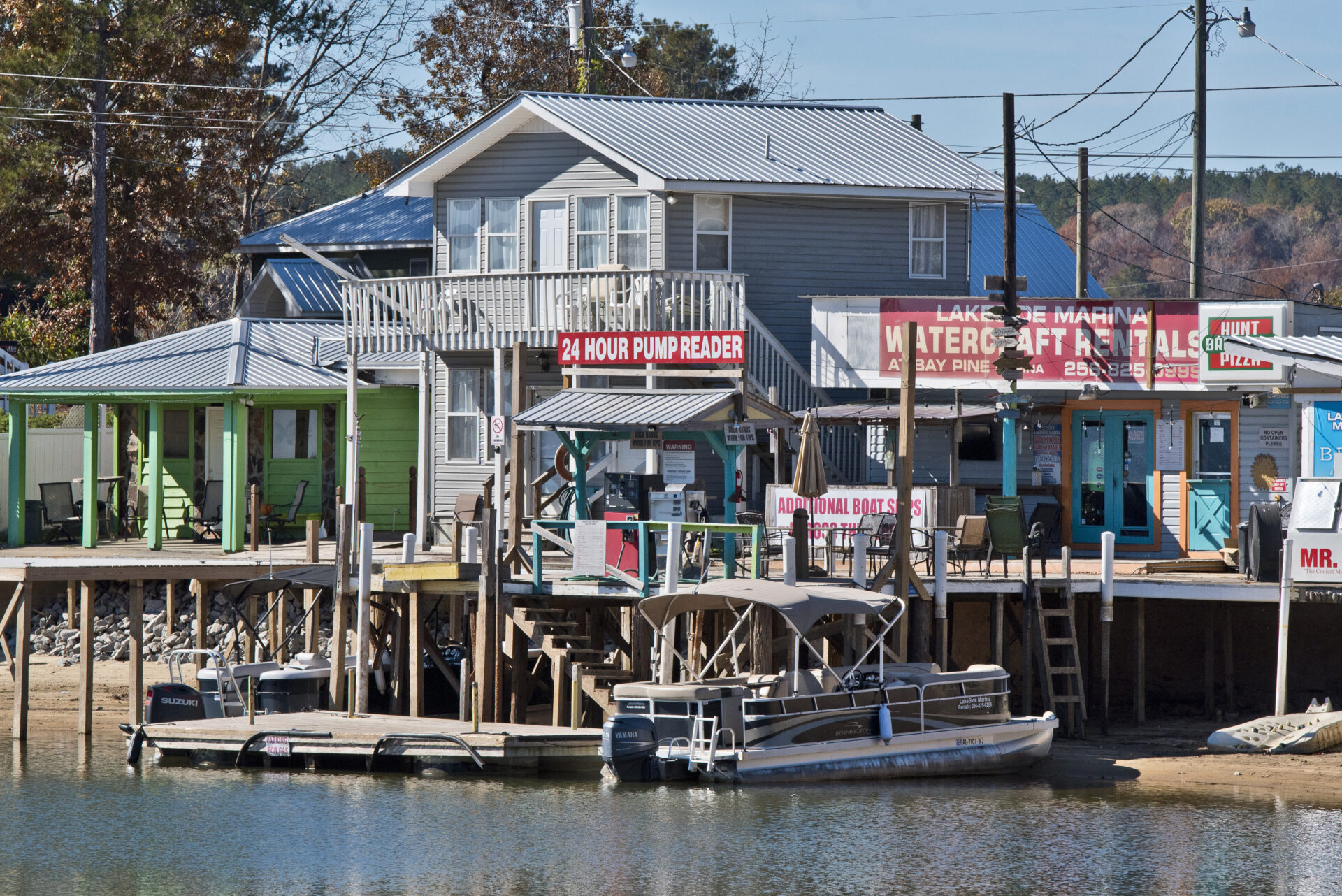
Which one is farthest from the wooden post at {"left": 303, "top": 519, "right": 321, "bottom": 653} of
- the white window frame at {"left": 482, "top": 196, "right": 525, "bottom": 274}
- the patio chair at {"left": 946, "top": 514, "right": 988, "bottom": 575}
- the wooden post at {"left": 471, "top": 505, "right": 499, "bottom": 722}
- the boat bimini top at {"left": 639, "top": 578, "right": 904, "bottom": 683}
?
the patio chair at {"left": 946, "top": 514, "right": 988, "bottom": 575}

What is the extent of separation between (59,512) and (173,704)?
10.7 metres

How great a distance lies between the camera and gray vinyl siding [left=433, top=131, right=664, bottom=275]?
3036cm

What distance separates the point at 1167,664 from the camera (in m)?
26.2

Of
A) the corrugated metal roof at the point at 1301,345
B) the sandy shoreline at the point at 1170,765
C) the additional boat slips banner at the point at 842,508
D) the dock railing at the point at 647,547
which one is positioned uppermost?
the corrugated metal roof at the point at 1301,345

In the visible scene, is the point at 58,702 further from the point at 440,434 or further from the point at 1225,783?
the point at 1225,783

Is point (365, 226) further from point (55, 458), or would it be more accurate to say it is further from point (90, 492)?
point (90, 492)

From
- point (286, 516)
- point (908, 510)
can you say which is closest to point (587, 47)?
point (286, 516)

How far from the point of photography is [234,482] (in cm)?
2942

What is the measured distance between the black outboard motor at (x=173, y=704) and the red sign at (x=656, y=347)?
7761 mm

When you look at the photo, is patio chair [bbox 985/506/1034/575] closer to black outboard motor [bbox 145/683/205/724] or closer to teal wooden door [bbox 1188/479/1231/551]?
teal wooden door [bbox 1188/479/1231/551]

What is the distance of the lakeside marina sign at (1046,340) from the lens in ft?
87.8

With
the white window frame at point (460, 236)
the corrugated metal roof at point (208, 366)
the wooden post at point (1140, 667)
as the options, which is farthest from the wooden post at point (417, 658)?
the wooden post at point (1140, 667)

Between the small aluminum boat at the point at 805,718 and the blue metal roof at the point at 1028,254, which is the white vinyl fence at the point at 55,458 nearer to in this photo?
the small aluminum boat at the point at 805,718

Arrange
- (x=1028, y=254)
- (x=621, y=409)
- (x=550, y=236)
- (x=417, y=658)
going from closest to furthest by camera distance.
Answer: (x=621, y=409) → (x=417, y=658) → (x=550, y=236) → (x=1028, y=254)
